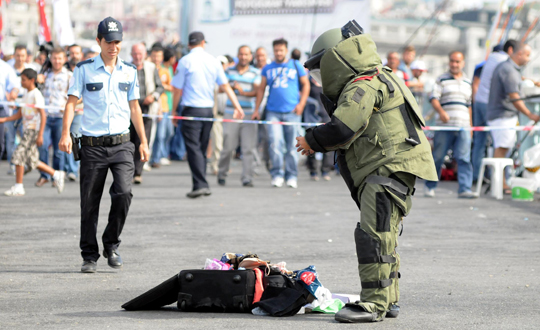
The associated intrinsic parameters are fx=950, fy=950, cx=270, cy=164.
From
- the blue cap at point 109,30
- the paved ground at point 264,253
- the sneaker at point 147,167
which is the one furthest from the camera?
the sneaker at point 147,167

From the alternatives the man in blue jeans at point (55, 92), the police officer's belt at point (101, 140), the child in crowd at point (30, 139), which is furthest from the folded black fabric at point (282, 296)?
the man in blue jeans at point (55, 92)

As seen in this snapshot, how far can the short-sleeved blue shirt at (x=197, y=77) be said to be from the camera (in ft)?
41.3

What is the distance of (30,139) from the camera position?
41.1 ft

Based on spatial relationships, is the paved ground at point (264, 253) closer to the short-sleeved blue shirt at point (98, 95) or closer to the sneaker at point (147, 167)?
the short-sleeved blue shirt at point (98, 95)

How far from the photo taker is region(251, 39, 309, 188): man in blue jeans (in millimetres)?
13883

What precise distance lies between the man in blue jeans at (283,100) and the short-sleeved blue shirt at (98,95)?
22.0 ft

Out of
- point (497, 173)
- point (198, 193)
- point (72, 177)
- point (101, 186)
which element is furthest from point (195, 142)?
point (101, 186)

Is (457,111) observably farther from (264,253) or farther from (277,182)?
(264,253)

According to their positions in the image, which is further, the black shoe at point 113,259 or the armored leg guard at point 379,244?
the black shoe at point 113,259

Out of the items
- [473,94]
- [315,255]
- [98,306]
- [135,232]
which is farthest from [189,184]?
[98,306]

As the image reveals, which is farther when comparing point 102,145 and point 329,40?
point 102,145

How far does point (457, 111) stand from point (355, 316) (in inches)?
324

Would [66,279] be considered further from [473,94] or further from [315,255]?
[473,94]

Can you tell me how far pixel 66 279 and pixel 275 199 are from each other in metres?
6.00
